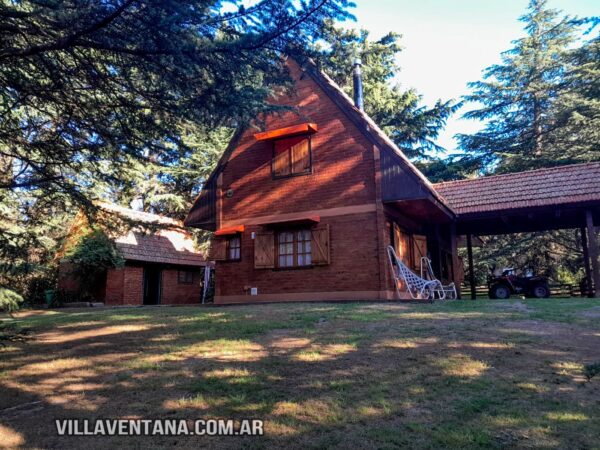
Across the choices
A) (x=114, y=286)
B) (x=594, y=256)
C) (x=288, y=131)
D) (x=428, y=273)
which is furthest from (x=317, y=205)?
(x=114, y=286)

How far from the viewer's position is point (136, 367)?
18.1 feet

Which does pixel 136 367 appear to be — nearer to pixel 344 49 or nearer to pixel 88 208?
pixel 88 208

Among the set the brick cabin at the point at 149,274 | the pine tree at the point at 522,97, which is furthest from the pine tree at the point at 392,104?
the brick cabin at the point at 149,274

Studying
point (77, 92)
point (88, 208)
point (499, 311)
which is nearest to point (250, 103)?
point (77, 92)

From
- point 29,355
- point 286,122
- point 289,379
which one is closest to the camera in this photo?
point 289,379

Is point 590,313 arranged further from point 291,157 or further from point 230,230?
point 230,230

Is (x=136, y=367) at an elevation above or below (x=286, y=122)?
below

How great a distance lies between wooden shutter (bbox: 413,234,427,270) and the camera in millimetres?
15625

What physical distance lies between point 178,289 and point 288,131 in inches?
462

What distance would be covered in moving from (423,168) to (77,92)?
2187 cm

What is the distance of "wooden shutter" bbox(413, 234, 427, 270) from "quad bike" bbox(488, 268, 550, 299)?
383cm

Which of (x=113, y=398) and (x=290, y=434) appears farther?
(x=113, y=398)

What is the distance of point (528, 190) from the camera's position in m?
15.1

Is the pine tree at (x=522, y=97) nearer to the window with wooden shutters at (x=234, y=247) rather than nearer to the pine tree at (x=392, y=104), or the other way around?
the pine tree at (x=392, y=104)
